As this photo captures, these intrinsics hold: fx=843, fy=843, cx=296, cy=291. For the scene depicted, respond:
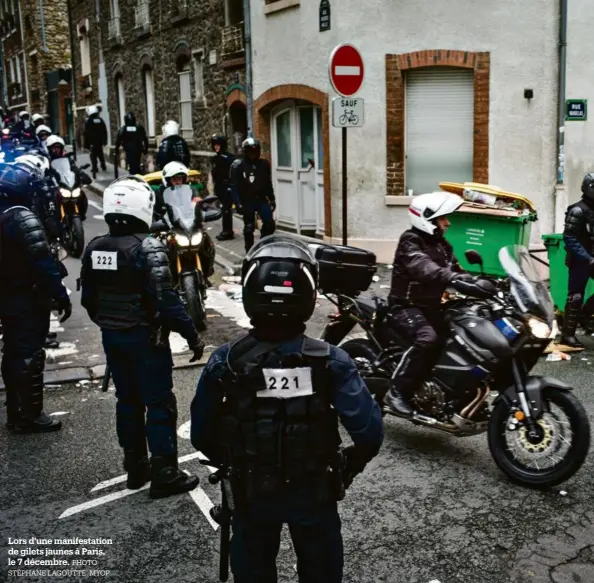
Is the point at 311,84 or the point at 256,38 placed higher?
the point at 256,38

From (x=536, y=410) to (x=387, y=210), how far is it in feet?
28.7

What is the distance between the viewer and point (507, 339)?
5.16 m

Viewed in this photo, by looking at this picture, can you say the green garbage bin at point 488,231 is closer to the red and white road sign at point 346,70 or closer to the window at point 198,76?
the red and white road sign at point 346,70

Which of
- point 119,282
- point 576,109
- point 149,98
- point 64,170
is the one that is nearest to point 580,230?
point 576,109

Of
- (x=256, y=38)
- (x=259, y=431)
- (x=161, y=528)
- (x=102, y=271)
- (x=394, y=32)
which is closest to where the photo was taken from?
(x=259, y=431)

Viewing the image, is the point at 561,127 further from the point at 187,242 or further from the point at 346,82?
the point at 187,242

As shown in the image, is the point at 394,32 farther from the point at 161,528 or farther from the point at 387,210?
the point at 161,528

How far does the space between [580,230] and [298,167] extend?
7.79 m

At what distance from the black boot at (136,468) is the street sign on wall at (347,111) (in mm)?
5426

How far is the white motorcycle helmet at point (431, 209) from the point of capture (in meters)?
5.57

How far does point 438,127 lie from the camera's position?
518 inches

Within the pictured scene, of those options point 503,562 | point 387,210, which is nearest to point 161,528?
point 503,562

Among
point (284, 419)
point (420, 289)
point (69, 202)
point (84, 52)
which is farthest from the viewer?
point (84, 52)

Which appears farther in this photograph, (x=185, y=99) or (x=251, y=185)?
(x=185, y=99)
